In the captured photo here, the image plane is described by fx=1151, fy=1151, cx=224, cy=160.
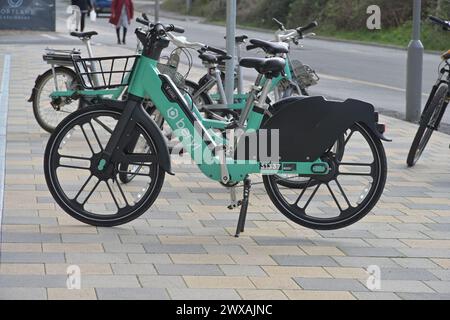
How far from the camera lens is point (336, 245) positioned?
6430 millimetres

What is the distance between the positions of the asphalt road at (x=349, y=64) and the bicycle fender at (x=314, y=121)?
6.91 metres

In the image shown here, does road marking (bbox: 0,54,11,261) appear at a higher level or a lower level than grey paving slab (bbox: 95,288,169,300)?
lower

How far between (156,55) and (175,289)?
5.49 ft

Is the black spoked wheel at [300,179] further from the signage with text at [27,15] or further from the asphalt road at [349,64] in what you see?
the signage with text at [27,15]

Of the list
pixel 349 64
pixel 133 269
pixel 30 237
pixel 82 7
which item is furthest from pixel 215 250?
pixel 82 7

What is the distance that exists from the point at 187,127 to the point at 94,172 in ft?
1.94

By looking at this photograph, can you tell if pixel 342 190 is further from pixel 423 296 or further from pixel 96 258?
pixel 96 258

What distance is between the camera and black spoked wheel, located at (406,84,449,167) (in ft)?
30.0

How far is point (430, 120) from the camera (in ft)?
30.2

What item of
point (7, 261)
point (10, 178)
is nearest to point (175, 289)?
point (7, 261)

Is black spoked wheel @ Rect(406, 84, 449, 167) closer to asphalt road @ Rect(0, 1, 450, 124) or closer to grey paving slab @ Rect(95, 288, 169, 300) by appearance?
asphalt road @ Rect(0, 1, 450, 124)

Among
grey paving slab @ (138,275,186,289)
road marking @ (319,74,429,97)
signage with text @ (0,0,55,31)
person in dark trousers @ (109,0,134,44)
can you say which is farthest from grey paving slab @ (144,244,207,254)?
signage with text @ (0,0,55,31)

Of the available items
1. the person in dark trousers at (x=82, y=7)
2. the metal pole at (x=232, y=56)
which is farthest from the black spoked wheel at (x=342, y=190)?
the person in dark trousers at (x=82, y=7)

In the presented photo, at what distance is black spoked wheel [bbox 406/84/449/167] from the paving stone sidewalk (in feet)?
2.64
